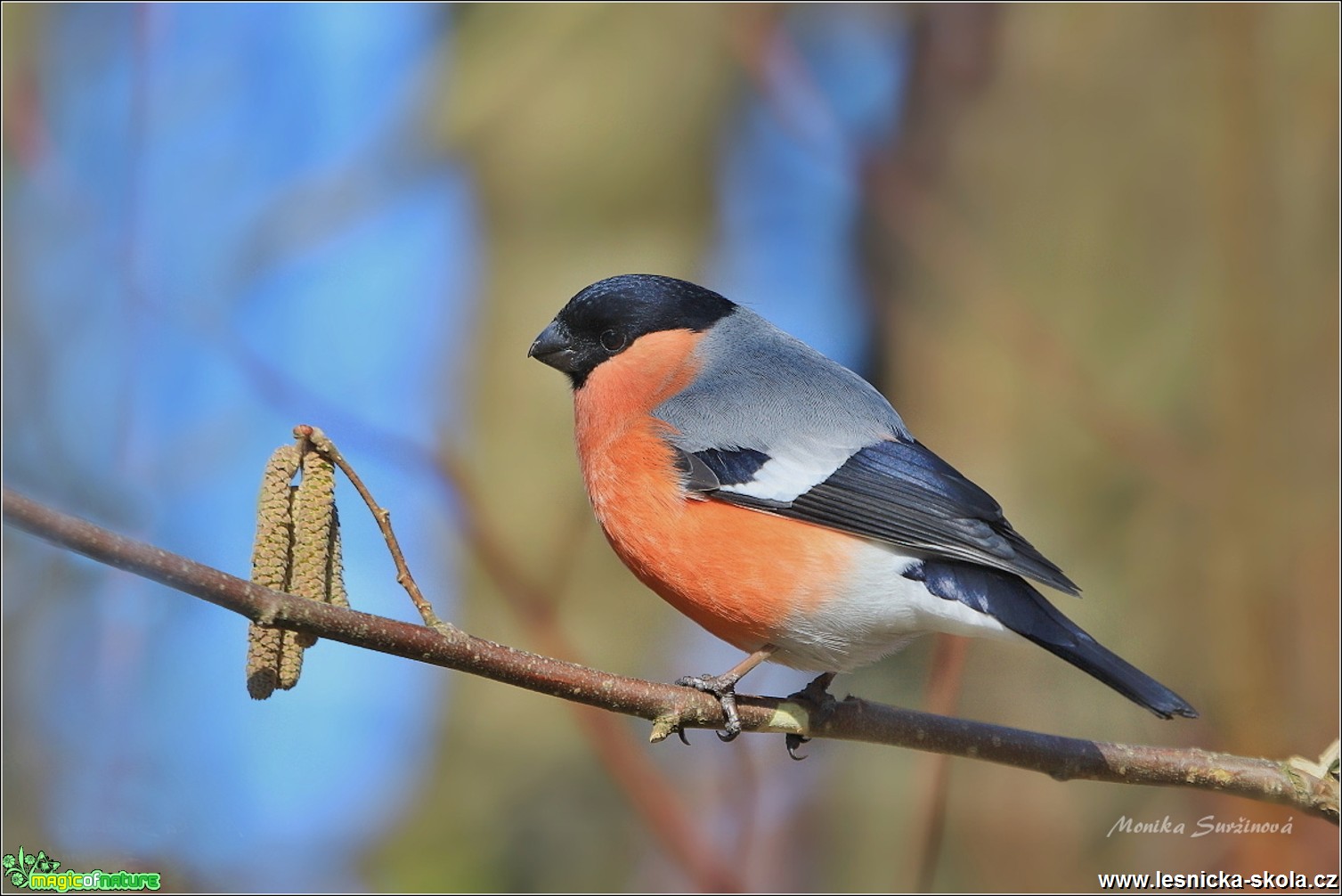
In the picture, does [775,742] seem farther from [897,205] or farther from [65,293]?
[65,293]

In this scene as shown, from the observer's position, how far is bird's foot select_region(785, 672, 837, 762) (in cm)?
271

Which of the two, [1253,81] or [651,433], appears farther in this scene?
[1253,81]

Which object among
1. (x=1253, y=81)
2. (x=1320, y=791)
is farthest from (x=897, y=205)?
(x=1320, y=791)

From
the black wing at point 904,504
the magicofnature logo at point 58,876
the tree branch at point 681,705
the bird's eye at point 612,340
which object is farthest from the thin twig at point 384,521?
the bird's eye at point 612,340

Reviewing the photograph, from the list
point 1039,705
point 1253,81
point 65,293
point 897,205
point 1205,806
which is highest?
point 1253,81

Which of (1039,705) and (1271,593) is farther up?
(1271,593)

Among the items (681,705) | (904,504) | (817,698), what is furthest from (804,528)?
(681,705)

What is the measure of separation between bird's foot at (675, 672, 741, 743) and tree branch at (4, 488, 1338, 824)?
4cm

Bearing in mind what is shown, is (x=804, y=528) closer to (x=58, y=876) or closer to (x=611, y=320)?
(x=611, y=320)

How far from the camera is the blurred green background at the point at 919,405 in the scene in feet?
11.4

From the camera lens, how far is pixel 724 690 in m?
2.52

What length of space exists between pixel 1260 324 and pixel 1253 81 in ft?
2.90

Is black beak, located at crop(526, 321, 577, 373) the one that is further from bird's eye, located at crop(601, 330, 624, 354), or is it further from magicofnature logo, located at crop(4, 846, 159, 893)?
magicofnature logo, located at crop(4, 846, 159, 893)

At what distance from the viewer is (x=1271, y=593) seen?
351 centimetres
